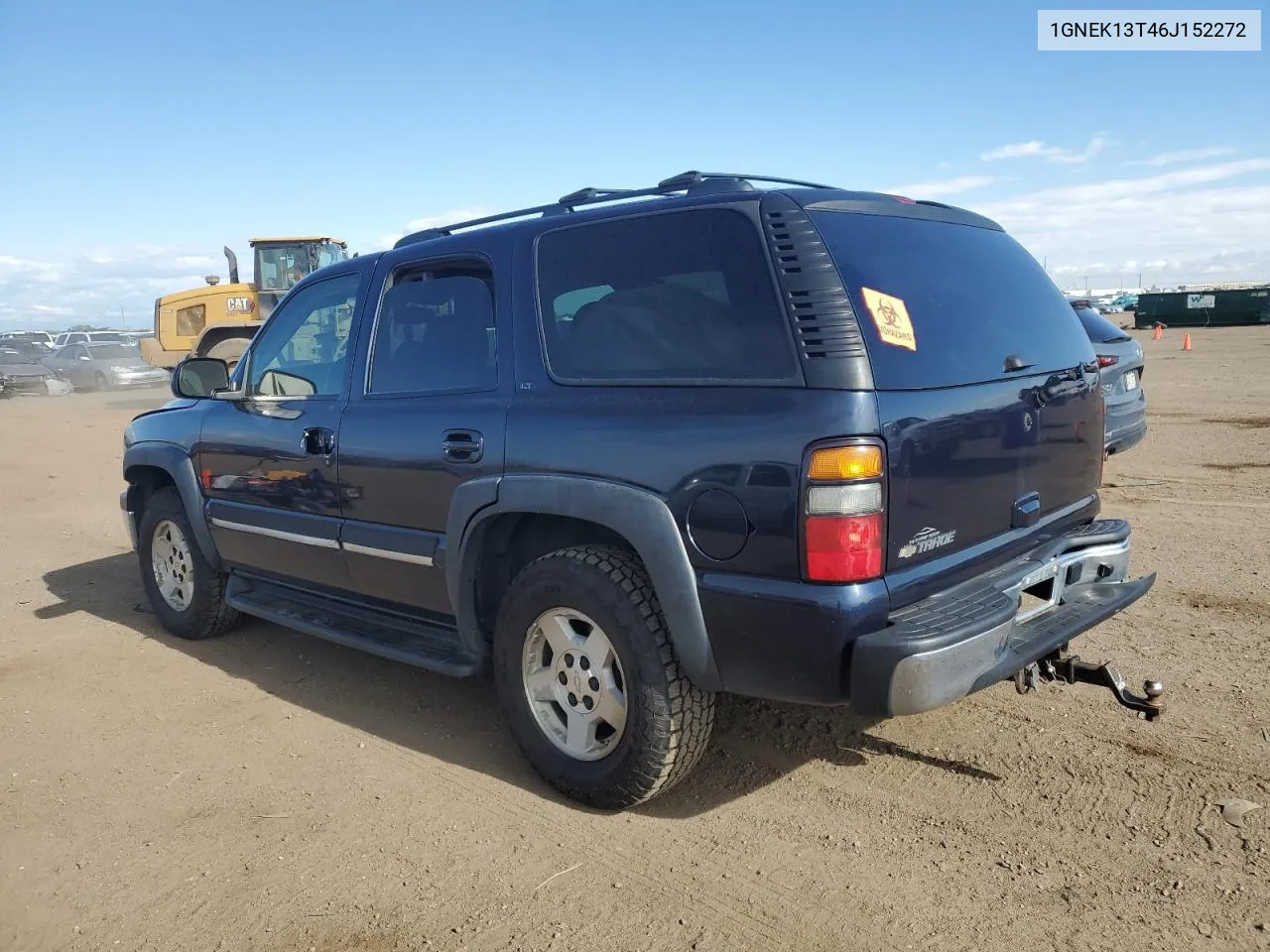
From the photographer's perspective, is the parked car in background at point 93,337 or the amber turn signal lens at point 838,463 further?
the parked car in background at point 93,337

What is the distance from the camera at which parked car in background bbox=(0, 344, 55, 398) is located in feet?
93.7

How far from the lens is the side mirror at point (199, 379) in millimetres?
4934

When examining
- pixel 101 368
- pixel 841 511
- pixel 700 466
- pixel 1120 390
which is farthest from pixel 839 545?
pixel 101 368

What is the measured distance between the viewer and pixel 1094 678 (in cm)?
327

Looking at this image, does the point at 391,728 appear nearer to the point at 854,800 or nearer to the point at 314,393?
the point at 314,393

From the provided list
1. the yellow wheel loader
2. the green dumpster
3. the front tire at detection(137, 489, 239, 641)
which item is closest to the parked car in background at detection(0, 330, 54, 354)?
the yellow wheel loader

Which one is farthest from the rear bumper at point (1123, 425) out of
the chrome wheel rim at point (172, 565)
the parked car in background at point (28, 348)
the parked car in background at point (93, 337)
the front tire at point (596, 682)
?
the parked car in background at point (28, 348)

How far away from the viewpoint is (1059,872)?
9.12 feet

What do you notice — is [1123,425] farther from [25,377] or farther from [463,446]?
[25,377]

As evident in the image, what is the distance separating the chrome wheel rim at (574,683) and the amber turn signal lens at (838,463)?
0.94 m

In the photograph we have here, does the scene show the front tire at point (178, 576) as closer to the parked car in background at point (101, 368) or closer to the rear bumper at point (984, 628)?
the rear bumper at point (984, 628)

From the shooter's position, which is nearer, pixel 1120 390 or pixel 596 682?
pixel 596 682

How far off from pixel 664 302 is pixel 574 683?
51.9 inches

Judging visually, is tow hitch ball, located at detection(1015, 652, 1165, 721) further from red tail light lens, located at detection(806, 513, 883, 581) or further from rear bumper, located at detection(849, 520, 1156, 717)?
red tail light lens, located at detection(806, 513, 883, 581)
